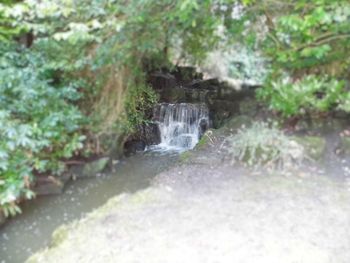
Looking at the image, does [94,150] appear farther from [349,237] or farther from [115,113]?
[349,237]

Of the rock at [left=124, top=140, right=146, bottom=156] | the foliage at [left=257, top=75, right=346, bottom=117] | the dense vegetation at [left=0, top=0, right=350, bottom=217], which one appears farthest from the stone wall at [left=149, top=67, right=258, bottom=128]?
the rock at [left=124, top=140, right=146, bottom=156]

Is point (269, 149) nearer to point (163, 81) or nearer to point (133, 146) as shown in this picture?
point (133, 146)

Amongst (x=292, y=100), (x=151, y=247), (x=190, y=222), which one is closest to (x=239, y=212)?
(x=190, y=222)

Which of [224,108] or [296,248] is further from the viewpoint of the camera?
[224,108]

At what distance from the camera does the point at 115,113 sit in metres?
4.91

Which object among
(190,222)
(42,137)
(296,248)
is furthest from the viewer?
(42,137)

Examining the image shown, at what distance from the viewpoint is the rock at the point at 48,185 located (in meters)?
4.46

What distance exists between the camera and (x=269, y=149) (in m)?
4.48

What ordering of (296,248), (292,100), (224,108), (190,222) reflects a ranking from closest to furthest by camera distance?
(296,248)
(190,222)
(292,100)
(224,108)

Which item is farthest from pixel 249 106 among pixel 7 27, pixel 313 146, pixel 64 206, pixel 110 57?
pixel 7 27

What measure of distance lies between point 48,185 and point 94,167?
69cm

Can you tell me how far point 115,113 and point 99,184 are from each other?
95cm

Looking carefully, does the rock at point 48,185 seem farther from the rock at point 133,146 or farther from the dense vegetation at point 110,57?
the rock at point 133,146

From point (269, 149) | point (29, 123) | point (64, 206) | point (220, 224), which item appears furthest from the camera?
point (269, 149)
